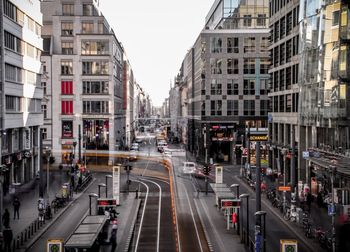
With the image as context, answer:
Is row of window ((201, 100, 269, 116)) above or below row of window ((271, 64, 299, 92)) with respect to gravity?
below

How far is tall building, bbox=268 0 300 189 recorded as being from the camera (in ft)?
206

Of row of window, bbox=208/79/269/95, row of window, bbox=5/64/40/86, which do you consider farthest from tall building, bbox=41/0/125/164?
row of window, bbox=5/64/40/86

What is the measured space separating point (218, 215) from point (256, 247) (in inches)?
602

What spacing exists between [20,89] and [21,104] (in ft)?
6.50

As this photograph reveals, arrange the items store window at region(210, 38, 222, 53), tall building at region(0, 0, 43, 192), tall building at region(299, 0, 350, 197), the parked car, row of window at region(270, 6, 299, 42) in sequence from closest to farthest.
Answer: tall building at region(299, 0, 350, 197)
tall building at region(0, 0, 43, 192)
row of window at region(270, 6, 299, 42)
the parked car
store window at region(210, 38, 222, 53)

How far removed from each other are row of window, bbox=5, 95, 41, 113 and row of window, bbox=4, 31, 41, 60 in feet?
16.8

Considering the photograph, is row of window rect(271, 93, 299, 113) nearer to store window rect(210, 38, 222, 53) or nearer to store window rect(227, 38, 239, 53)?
store window rect(227, 38, 239, 53)

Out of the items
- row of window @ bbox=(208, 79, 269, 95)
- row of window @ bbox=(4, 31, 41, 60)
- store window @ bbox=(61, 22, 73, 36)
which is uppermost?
store window @ bbox=(61, 22, 73, 36)

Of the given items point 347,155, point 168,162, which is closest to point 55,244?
point 347,155

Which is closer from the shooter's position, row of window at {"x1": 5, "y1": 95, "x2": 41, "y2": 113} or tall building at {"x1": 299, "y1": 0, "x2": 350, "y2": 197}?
tall building at {"x1": 299, "y1": 0, "x2": 350, "y2": 197}

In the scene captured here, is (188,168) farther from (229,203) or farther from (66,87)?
(229,203)

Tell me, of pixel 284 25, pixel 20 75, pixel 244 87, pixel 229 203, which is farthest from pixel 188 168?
pixel 229 203

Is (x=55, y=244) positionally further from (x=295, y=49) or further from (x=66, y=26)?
(x=66, y=26)

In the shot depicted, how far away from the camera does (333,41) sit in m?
44.7
